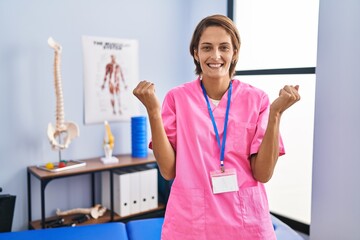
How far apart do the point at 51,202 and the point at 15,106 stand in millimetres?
800

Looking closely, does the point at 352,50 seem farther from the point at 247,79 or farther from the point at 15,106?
the point at 15,106

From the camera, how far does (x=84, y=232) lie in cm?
193

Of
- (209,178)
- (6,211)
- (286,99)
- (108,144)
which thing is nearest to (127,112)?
(108,144)

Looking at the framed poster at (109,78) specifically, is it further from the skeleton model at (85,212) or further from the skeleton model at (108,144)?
the skeleton model at (85,212)

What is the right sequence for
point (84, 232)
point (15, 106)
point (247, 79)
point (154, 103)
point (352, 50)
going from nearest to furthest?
point (154, 103) < point (352, 50) < point (84, 232) < point (15, 106) < point (247, 79)

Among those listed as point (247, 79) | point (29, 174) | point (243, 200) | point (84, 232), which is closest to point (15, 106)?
point (29, 174)

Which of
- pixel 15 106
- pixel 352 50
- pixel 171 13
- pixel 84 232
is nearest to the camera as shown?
pixel 352 50

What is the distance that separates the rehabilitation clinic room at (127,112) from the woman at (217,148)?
3.08ft

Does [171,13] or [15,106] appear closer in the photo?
[15,106]

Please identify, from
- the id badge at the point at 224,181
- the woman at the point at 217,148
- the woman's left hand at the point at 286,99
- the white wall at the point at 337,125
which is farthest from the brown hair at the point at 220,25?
the white wall at the point at 337,125

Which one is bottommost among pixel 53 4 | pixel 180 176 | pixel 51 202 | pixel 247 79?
pixel 51 202

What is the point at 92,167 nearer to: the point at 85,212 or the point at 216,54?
the point at 85,212

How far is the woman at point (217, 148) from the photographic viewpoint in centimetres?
99

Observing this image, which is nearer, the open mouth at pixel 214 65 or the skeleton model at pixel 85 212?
the open mouth at pixel 214 65
